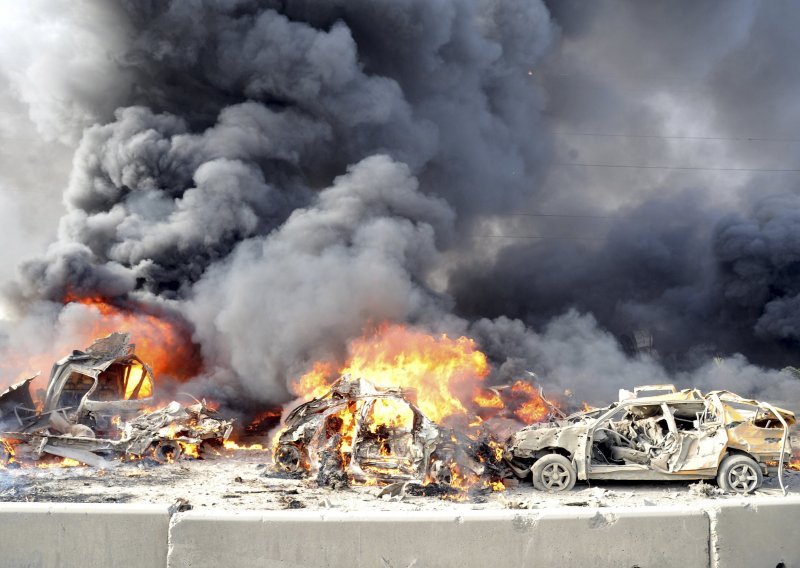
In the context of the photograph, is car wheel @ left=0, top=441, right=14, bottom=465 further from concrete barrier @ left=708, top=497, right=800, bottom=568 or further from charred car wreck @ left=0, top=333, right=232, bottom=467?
concrete barrier @ left=708, top=497, right=800, bottom=568

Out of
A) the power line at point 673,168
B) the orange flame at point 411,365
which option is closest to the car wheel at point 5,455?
the orange flame at point 411,365

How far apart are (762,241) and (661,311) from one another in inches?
192

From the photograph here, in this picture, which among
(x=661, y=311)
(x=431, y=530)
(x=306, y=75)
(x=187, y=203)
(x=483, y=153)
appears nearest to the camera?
(x=431, y=530)

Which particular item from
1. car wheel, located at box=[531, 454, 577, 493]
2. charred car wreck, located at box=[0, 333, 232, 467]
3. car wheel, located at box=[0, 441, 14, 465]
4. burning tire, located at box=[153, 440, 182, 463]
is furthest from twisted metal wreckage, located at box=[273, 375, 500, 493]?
car wheel, located at box=[0, 441, 14, 465]

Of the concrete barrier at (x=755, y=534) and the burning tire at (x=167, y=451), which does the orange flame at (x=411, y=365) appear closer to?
the burning tire at (x=167, y=451)

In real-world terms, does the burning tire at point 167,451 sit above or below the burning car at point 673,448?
below

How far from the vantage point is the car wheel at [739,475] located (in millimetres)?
7801

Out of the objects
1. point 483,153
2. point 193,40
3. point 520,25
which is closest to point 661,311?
point 483,153

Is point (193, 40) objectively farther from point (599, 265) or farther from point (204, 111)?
point (599, 265)

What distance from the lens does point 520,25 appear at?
24062 mm

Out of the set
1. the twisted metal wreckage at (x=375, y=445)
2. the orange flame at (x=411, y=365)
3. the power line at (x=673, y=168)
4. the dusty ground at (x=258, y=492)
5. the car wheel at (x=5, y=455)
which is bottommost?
the dusty ground at (x=258, y=492)

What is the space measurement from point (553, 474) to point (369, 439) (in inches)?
104

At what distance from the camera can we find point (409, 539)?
3.97m

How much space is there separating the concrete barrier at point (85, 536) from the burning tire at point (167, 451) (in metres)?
6.37
